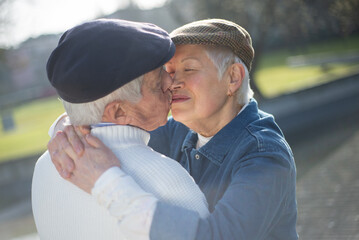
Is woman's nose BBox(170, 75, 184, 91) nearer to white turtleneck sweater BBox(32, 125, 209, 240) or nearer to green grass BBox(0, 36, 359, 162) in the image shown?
white turtleneck sweater BBox(32, 125, 209, 240)

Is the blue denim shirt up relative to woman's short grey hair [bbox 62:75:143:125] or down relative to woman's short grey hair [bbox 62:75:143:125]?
down

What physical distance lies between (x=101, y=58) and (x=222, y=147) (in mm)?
811

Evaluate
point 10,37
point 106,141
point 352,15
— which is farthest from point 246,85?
point 10,37

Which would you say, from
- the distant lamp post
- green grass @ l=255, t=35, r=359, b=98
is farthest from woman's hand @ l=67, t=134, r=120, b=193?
the distant lamp post

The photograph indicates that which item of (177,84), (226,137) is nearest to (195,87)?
(177,84)

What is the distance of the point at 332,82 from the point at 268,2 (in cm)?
362

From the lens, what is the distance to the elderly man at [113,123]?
147cm

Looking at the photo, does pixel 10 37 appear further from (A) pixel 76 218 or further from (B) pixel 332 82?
(A) pixel 76 218

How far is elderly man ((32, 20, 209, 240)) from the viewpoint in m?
1.47

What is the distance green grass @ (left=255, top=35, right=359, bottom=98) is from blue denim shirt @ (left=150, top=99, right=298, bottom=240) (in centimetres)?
1050

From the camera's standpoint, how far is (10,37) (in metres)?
12.5

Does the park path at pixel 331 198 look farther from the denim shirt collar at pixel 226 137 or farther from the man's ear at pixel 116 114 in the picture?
the man's ear at pixel 116 114

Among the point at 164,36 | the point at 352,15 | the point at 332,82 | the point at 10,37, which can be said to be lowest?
the point at 332,82

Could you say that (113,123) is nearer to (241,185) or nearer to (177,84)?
(241,185)
